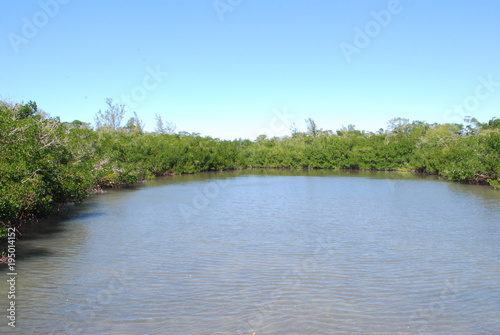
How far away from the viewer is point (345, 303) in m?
6.89

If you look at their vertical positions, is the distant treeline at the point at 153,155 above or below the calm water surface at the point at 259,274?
above

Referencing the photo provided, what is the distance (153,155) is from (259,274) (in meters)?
30.5

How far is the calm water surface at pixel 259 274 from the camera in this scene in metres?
6.20

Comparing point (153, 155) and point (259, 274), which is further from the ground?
point (153, 155)

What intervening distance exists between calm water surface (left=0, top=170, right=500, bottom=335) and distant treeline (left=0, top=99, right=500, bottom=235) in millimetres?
1608

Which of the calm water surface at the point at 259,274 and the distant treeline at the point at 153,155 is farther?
the distant treeline at the point at 153,155

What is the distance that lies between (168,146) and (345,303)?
3620cm

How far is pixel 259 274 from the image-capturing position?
847 centimetres

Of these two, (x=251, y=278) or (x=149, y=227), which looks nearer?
(x=251, y=278)

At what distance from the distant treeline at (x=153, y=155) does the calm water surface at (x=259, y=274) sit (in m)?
1.61

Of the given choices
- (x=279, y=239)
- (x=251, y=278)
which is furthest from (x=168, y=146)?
(x=251, y=278)

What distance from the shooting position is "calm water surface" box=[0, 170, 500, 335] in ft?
20.3

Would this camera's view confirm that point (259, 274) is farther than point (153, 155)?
No

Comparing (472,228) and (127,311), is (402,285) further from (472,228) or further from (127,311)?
(472,228)
